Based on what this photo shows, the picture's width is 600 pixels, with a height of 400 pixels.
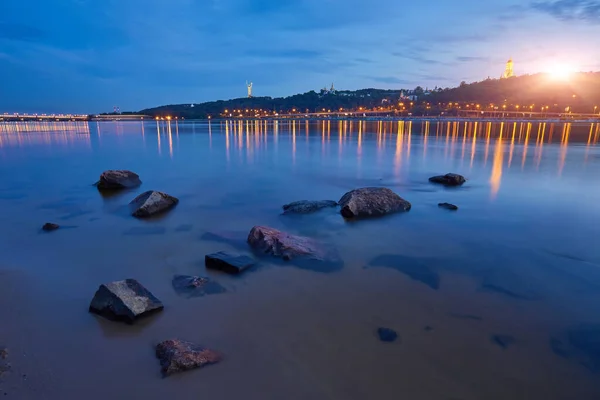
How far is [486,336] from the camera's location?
17.4 ft

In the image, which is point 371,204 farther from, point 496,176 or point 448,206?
point 496,176

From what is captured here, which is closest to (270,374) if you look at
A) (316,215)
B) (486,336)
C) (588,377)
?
(486,336)

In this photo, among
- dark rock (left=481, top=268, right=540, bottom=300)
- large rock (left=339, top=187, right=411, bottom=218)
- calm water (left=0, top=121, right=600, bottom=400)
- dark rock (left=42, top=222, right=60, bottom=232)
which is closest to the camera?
calm water (left=0, top=121, right=600, bottom=400)

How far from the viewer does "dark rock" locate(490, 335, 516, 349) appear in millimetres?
5129

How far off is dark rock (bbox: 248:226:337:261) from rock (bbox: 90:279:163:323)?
9.14 ft

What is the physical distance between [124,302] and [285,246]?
3480 millimetres

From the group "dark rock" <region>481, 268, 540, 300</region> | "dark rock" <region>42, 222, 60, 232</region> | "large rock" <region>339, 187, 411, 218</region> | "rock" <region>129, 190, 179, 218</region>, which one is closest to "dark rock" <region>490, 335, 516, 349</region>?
"dark rock" <region>481, 268, 540, 300</region>

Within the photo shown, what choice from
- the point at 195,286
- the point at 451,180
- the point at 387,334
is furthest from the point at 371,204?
the point at 451,180

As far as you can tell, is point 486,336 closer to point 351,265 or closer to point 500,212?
point 351,265

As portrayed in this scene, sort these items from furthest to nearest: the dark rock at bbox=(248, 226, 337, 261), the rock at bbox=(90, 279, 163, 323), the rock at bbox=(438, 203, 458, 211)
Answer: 1. the rock at bbox=(438, 203, 458, 211)
2. the dark rock at bbox=(248, 226, 337, 261)
3. the rock at bbox=(90, 279, 163, 323)

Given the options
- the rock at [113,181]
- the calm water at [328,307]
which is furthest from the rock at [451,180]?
the rock at [113,181]

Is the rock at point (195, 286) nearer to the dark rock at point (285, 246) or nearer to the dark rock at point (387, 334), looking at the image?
the dark rock at point (285, 246)

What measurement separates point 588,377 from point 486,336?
1.20 m

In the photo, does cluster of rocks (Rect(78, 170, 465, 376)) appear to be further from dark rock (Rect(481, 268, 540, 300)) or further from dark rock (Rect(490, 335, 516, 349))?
dark rock (Rect(490, 335, 516, 349))
